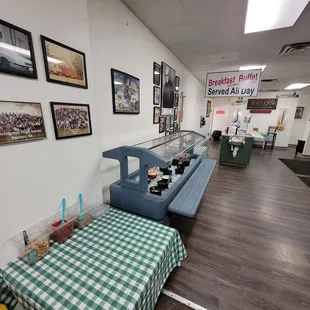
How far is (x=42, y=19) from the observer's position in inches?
39.1

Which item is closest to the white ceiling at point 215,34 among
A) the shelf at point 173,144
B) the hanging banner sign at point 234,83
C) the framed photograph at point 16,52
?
the hanging banner sign at point 234,83

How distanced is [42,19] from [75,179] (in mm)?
1118

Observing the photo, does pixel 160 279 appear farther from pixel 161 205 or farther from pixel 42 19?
pixel 42 19

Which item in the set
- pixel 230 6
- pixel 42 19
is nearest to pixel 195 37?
pixel 230 6

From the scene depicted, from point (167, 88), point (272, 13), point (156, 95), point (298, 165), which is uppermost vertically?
point (272, 13)

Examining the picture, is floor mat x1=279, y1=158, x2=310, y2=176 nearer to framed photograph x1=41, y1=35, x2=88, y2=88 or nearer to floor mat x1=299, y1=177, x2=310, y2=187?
floor mat x1=299, y1=177, x2=310, y2=187

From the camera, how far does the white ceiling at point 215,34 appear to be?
6.00ft

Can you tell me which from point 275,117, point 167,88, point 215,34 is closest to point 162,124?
point 167,88

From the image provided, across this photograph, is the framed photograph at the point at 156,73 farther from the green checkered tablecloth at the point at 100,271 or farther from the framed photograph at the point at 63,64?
the green checkered tablecloth at the point at 100,271

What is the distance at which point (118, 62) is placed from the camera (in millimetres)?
1810

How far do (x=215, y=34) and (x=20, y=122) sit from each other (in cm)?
285

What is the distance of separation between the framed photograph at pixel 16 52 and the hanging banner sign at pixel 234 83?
3.55 metres

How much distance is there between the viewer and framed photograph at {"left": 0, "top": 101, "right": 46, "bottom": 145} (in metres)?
0.88

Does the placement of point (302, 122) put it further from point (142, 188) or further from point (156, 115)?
point (142, 188)
